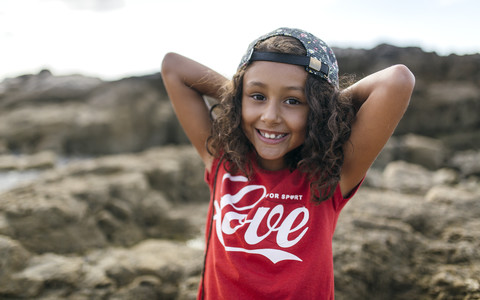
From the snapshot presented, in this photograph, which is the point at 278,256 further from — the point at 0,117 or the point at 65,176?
the point at 0,117

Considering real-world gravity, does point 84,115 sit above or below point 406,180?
above

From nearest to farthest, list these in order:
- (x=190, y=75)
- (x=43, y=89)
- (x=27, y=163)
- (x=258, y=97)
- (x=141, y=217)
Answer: (x=258, y=97) < (x=190, y=75) < (x=141, y=217) < (x=27, y=163) < (x=43, y=89)

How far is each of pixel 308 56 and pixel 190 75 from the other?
2.06ft

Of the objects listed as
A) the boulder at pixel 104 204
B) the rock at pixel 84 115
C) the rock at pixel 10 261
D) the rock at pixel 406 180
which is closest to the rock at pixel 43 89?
the rock at pixel 84 115

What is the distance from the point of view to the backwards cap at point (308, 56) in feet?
4.38

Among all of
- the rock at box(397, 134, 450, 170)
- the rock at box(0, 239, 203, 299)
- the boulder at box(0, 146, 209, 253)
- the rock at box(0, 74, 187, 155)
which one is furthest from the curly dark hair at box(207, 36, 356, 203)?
the rock at box(397, 134, 450, 170)

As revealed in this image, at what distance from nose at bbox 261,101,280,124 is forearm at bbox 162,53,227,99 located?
1.46ft

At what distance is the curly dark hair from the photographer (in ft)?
4.41

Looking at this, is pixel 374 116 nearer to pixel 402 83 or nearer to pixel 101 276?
pixel 402 83

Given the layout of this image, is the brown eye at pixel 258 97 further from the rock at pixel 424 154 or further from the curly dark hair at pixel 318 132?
the rock at pixel 424 154

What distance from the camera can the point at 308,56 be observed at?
1340 millimetres

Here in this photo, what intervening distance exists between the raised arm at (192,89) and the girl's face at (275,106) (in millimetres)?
319

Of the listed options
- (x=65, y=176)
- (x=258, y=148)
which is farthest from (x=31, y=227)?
(x=258, y=148)

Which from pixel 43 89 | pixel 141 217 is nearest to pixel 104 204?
pixel 141 217
